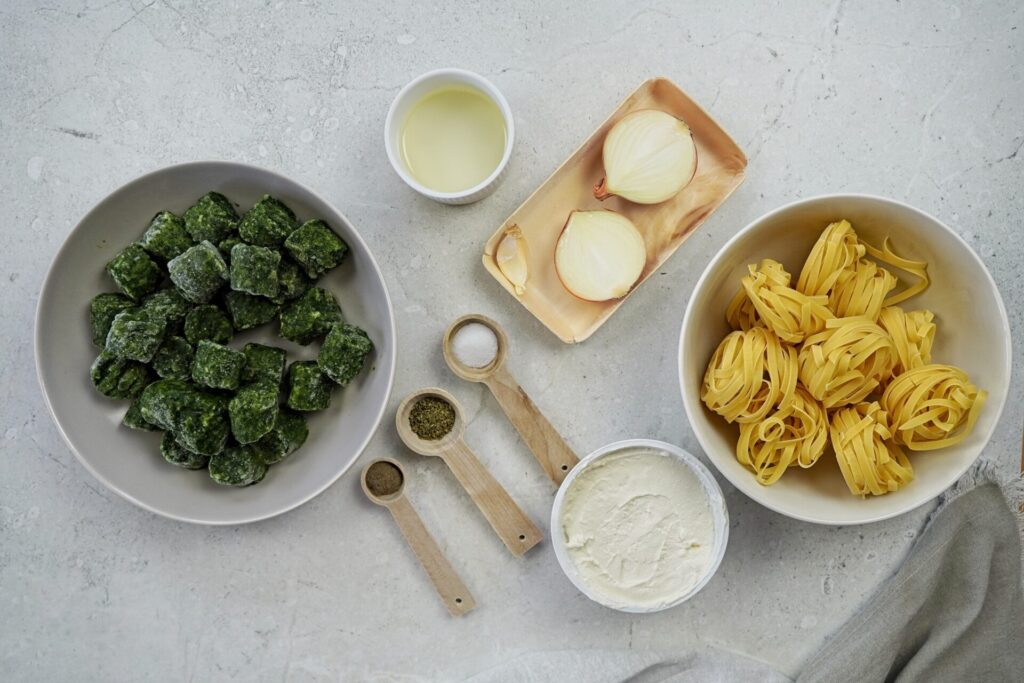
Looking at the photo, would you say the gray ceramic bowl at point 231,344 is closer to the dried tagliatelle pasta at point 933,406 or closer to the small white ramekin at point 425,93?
the small white ramekin at point 425,93

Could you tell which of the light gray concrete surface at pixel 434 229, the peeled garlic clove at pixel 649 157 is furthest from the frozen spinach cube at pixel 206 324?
the peeled garlic clove at pixel 649 157

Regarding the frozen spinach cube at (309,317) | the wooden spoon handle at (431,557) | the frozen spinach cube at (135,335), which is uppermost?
the frozen spinach cube at (309,317)

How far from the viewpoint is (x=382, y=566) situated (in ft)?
5.61

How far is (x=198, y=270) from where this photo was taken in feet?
4.80

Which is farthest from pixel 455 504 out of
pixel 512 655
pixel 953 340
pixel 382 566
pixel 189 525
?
pixel 953 340

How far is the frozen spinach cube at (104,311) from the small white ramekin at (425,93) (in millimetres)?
615

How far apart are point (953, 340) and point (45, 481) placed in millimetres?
1906

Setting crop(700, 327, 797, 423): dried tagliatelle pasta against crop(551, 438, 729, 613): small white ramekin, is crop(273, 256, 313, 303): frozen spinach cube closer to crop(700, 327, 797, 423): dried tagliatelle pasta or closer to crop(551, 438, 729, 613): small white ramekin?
crop(551, 438, 729, 613): small white ramekin

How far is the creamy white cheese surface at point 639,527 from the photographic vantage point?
1574 millimetres

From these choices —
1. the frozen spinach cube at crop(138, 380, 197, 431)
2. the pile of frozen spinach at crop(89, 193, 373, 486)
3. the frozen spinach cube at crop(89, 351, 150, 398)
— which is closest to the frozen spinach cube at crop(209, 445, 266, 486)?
the pile of frozen spinach at crop(89, 193, 373, 486)

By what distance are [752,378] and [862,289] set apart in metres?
0.26

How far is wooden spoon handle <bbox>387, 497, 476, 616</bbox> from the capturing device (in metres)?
1.65

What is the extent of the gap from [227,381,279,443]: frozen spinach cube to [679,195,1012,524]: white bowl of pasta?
78cm

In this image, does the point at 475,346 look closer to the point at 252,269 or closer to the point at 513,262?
the point at 513,262
